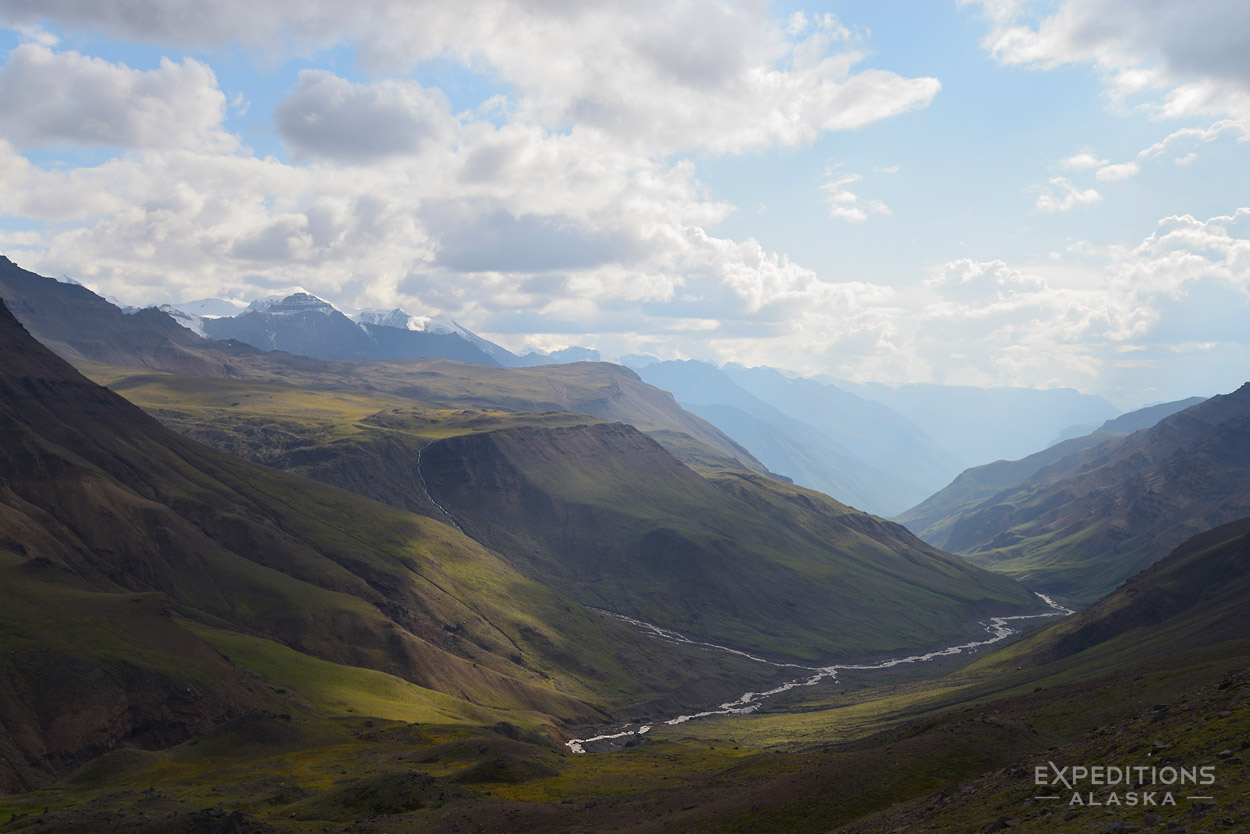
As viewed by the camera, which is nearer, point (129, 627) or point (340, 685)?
point (129, 627)

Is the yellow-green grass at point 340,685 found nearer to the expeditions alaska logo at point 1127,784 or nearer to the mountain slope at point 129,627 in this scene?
the mountain slope at point 129,627

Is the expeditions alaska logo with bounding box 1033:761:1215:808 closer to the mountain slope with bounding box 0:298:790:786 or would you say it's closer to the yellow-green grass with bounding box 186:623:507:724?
the mountain slope with bounding box 0:298:790:786

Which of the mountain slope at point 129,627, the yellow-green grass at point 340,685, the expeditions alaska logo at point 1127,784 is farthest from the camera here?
the yellow-green grass at point 340,685

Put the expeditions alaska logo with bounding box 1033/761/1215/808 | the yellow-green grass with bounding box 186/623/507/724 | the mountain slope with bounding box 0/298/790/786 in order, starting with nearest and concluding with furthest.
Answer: the expeditions alaska logo with bounding box 1033/761/1215/808
the mountain slope with bounding box 0/298/790/786
the yellow-green grass with bounding box 186/623/507/724

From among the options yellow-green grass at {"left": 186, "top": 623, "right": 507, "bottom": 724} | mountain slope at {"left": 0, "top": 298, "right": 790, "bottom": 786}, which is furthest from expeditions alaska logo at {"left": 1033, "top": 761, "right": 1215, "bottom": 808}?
yellow-green grass at {"left": 186, "top": 623, "right": 507, "bottom": 724}

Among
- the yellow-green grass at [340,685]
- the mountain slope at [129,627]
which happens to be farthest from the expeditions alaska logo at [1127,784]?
the yellow-green grass at [340,685]

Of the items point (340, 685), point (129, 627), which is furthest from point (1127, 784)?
point (340, 685)

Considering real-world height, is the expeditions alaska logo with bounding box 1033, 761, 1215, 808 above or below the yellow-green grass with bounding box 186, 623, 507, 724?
above

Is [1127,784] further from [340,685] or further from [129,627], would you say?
[340,685]

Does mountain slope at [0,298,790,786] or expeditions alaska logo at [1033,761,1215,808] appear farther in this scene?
mountain slope at [0,298,790,786]
